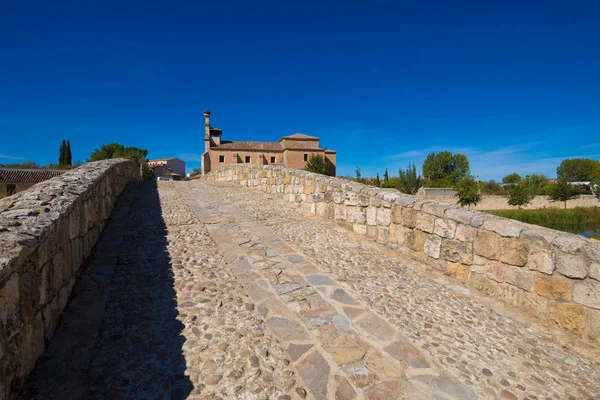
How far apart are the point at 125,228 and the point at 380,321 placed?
13.5 feet

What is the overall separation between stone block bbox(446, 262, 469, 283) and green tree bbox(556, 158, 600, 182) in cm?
6318

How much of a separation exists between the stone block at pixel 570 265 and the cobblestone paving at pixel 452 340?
53 centimetres

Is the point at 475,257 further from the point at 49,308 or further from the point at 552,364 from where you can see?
the point at 49,308

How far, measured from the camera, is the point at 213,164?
33625 mm

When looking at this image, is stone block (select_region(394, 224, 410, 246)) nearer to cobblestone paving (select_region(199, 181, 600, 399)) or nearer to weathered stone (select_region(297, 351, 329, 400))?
cobblestone paving (select_region(199, 181, 600, 399))

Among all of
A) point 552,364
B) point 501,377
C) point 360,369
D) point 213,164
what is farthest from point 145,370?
point 213,164

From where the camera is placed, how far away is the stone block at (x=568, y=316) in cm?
230

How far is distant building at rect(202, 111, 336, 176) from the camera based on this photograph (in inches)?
1326

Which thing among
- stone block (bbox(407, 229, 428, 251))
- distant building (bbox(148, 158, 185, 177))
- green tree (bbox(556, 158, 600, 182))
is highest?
distant building (bbox(148, 158, 185, 177))

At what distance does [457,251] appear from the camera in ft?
11.0

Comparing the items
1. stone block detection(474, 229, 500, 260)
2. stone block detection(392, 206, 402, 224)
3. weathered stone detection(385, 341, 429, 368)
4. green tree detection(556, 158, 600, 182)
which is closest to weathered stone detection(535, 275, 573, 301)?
stone block detection(474, 229, 500, 260)

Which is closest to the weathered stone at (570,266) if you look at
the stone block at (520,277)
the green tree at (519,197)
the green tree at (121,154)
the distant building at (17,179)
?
the stone block at (520,277)

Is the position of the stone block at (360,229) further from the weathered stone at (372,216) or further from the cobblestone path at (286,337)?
the cobblestone path at (286,337)

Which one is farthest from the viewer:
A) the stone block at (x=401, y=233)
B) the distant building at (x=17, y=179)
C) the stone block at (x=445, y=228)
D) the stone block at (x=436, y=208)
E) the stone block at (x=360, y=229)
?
the distant building at (x=17, y=179)
